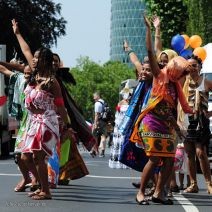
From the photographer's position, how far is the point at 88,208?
10469 mm

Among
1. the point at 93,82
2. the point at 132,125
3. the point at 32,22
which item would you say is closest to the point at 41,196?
the point at 132,125

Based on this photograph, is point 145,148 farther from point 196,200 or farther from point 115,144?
point 115,144

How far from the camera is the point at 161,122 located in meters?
10.7

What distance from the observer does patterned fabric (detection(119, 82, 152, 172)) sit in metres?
11.5

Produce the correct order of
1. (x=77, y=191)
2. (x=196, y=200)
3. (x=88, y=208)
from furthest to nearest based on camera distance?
(x=77, y=191) → (x=196, y=200) → (x=88, y=208)

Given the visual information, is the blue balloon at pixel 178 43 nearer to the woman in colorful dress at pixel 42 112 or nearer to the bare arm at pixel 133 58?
the bare arm at pixel 133 58

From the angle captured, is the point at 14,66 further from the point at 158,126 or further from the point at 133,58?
the point at 158,126

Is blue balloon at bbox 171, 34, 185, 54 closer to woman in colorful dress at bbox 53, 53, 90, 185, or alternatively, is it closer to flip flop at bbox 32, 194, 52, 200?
woman in colorful dress at bbox 53, 53, 90, 185

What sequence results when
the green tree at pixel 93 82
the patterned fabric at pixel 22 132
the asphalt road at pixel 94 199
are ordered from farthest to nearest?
1. the green tree at pixel 93 82
2. the patterned fabric at pixel 22 132
3. the asphalt road at pixel 94 199

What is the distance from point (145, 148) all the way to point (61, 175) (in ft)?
8.81

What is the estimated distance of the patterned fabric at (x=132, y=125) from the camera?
1147 cm

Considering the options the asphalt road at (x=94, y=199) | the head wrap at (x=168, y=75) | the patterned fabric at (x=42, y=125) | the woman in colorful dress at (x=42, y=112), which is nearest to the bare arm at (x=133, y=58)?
the head wrap at (x=168, y=75)

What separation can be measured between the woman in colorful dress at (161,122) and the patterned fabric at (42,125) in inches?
40.6

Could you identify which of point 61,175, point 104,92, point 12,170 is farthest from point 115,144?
point 104,92
